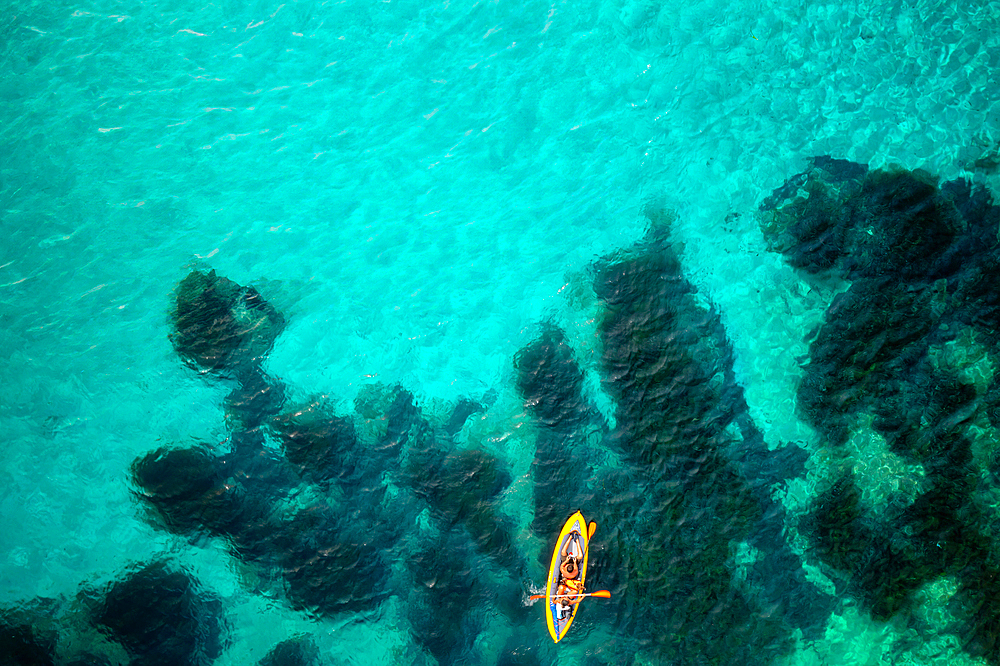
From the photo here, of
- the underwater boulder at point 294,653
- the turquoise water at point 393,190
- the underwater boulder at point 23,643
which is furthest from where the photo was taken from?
the turquoise water at point 393,190

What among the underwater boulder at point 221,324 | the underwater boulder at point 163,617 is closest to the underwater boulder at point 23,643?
the underwater boulder at point 163,617

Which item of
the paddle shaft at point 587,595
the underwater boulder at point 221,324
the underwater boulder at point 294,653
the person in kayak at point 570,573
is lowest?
the underwater boulder at point 294,653

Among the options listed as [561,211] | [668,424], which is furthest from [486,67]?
[668,424]

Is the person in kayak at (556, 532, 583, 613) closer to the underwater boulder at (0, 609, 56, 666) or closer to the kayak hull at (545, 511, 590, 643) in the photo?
the kayak hull at (545, 511, 590, 643)

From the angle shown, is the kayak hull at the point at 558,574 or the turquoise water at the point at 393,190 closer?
the kayak hull at the point at 558,574

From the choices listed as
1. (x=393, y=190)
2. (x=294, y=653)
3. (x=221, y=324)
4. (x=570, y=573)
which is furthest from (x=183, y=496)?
(x=570, y=573)

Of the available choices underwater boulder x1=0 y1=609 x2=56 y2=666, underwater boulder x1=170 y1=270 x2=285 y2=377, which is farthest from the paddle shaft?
underwater boulder x1=0 y1=609 x2=56 y2=666

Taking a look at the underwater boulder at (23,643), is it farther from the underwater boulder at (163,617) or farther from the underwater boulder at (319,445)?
the underwater boulder at (319,445)
